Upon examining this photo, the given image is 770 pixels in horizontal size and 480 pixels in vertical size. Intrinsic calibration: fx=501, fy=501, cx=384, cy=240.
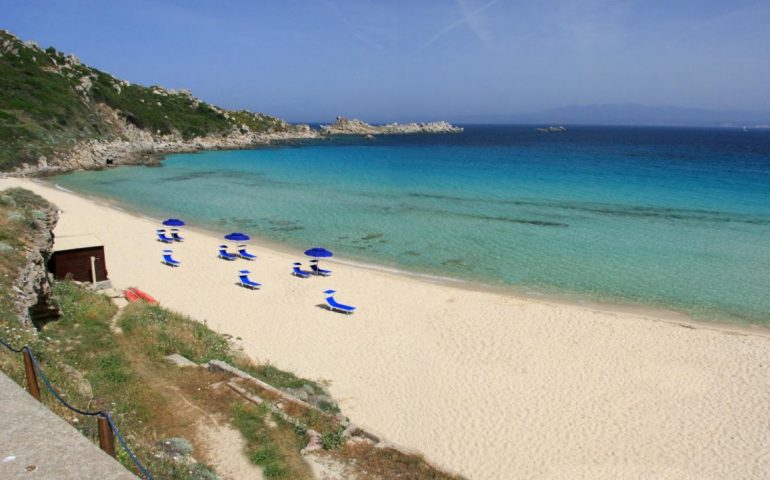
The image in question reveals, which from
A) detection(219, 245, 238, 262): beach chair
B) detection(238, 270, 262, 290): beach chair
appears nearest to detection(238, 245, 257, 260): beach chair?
detection(219, 245, 238, 262): beach chair

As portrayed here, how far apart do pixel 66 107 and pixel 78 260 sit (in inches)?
2310

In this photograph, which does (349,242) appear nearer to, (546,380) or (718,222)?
(546,380)

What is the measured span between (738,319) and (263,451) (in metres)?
18.6

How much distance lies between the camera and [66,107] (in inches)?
2520

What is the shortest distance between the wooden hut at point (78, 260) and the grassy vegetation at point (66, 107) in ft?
126

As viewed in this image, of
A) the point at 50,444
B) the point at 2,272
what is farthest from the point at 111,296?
the point at 50,444

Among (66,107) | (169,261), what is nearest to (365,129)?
(66,107)

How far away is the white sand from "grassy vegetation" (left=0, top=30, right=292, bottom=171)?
4145 cm

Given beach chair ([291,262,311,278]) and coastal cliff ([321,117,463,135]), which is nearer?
beach chair ([291,262,311,278])

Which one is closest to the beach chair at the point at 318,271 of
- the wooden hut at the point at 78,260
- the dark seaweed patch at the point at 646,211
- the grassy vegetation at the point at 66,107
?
the wooden hut at the point at 78,260

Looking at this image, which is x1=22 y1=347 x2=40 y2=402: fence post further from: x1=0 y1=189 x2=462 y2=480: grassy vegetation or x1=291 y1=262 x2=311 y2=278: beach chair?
x1=291 y1=262 x2=311 y2=278: beach chair

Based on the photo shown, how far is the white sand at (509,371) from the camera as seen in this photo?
10906 mm

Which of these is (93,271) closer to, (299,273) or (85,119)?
(299,273)

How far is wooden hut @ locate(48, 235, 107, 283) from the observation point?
54.0 ft
